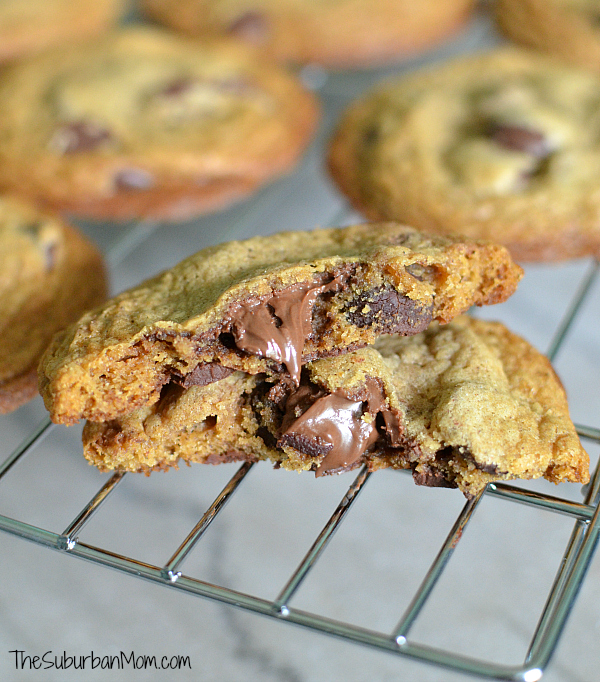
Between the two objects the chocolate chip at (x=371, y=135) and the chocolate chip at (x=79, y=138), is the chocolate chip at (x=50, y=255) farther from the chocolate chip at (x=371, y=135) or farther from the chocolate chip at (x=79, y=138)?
the chocolate chip at (x=371, y=135)

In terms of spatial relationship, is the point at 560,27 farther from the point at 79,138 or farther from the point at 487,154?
the point at 79,138

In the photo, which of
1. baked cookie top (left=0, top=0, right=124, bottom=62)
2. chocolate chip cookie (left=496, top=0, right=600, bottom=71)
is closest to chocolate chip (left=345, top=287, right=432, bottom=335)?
chocolate chip cookie (left=496, top=0, right=600, bottom=71)

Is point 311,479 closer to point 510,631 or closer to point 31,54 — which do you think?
point 510,631

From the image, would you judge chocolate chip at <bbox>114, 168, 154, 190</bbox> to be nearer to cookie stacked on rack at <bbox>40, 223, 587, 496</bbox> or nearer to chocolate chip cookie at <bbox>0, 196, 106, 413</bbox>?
chocolate chip cookie at <bbox>0, 196, 106, 413</bbox>

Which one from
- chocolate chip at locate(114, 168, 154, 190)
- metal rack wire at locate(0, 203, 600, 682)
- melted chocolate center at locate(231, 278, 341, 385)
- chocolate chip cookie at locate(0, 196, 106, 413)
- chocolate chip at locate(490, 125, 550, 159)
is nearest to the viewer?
metal rack wire at locate(0, 203, 600, 682)

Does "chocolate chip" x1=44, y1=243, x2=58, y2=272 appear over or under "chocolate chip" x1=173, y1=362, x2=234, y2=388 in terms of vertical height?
over

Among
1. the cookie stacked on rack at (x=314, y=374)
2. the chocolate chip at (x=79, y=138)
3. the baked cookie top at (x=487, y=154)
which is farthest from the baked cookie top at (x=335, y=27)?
the cookie stacked on rack at (x=314, y=374)

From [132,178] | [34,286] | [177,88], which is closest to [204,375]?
[34,286]
